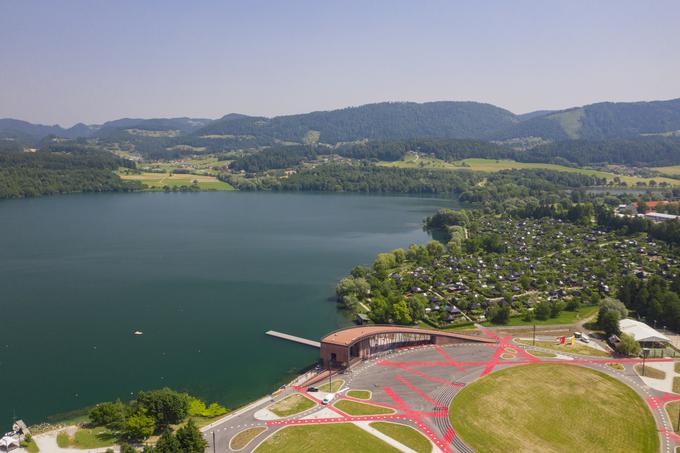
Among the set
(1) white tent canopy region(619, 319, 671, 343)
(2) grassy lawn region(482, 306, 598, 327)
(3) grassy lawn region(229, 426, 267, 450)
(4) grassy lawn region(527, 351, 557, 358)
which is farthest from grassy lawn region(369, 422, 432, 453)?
(1) white tent canopy region(619, 319, 671, 343)

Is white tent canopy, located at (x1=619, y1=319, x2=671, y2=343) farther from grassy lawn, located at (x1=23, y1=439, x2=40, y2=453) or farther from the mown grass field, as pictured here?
the mown grass field

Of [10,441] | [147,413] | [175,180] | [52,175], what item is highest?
[52,175]

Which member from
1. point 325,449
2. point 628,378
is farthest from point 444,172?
point 325,449

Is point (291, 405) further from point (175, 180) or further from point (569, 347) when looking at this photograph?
point (175, 180)

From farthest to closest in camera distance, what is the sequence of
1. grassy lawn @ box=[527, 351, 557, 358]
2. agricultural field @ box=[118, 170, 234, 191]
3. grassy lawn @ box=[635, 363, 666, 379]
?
agricultural field @ box=[118, 170, 234, 191] → grassy lawn @ box=[527, 351, 557, 358] → grassy lawn @ box=[635, 363, 666, 379]

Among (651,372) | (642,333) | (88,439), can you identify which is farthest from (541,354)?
(88,439)
